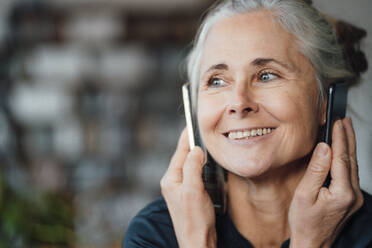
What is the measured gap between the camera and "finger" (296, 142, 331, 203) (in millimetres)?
797

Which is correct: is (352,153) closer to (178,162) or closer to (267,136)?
(267,136)

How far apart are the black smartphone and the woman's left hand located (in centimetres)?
3

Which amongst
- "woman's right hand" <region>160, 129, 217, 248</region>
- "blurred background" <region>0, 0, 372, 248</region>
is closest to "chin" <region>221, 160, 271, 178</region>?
"woman's right hand" <region>160, 129, 217, 248</region>

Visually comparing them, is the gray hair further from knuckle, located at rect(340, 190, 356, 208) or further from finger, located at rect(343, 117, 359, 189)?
knuckle, located at rect(340, 190, 356, 208)

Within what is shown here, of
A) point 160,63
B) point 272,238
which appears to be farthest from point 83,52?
point 272,238

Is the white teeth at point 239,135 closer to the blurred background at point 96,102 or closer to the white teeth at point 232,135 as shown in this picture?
the white teeth at point 232,135

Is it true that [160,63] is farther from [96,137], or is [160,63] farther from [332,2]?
[332,2]

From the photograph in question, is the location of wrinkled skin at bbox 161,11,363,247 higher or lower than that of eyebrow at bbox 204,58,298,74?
lower

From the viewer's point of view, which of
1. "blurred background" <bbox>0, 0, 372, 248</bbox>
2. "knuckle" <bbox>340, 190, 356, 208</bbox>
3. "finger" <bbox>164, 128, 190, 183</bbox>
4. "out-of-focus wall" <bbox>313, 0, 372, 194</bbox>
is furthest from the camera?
"blurred background" <bbox>0, 0, 372, 248</bbox>

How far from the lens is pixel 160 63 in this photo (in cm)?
189

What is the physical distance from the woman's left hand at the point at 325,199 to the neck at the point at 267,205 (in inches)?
4.8

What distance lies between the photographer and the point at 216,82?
0.89m

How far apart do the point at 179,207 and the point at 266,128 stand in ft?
0.92

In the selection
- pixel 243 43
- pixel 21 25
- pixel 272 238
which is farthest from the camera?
pixel 21 25
